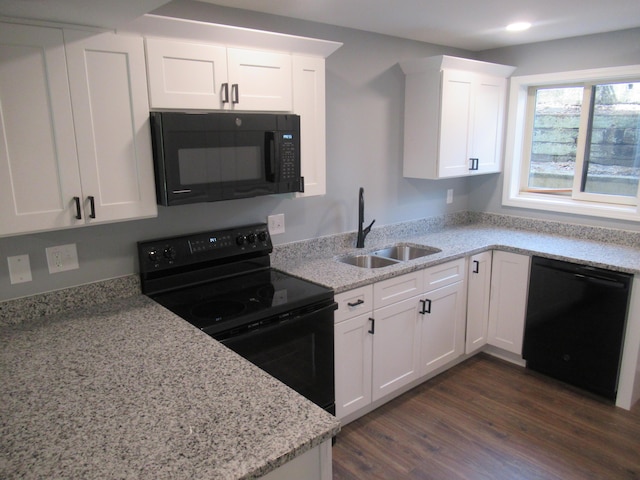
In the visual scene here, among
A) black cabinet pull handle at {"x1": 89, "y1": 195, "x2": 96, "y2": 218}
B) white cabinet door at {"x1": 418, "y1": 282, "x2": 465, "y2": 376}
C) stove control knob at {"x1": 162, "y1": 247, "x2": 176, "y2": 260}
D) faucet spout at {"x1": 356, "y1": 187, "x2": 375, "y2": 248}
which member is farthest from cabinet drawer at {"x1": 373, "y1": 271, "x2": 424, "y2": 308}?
black cabinet pull handle at {"x1": 89, "y1": 195, "x2": 96, "y2": 218}

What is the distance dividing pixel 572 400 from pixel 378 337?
1.35 m

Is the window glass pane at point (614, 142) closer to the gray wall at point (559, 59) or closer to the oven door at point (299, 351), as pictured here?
the gray wall at point (559, 59)

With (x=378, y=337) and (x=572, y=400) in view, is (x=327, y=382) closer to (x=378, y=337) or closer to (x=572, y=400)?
(x=378, y=337)

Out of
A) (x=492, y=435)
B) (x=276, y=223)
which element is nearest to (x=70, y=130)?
(x=276, y=223)

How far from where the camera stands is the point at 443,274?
2914 mm

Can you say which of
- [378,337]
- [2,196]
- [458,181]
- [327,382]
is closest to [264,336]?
[327,382]

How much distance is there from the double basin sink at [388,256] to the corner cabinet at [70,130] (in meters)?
1.44

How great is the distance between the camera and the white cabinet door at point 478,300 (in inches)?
124

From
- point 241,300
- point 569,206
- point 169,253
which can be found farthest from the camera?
point 569,206

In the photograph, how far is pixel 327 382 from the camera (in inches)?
91.1

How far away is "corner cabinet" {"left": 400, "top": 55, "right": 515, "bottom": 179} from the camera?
3.08 metres

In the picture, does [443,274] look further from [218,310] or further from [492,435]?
[218,310]

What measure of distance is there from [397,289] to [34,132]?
1.89m

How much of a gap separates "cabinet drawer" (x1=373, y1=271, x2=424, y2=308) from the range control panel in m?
0.66
